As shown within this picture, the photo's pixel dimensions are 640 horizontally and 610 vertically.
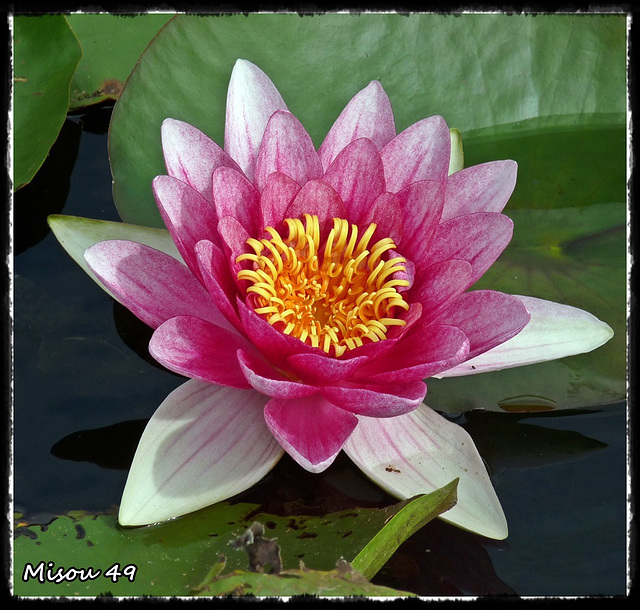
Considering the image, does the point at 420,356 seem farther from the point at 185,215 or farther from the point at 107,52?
the point at 107,52

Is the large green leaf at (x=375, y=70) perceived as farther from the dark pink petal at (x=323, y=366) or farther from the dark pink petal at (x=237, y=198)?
the dark pink petal at (x=323, y=366)

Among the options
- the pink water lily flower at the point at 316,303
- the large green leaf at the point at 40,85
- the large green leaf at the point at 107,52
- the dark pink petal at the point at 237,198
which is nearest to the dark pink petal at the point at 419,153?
the pink water lily flower at the point at 316,303

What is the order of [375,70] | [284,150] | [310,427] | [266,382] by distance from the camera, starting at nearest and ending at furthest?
[266,382] → [310,427] → [284,150] → [375,70]

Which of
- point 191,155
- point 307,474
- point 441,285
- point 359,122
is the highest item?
point 359,122

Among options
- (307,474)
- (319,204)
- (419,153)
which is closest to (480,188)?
(419,153)

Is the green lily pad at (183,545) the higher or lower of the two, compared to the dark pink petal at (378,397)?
lower
